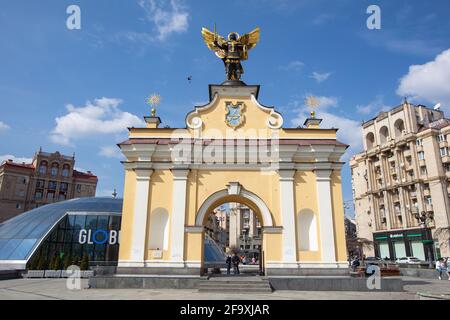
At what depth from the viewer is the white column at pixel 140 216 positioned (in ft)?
54.2

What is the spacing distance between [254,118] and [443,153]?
131 feet

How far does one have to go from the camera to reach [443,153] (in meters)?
46.5

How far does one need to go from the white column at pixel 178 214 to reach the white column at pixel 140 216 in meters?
1.40

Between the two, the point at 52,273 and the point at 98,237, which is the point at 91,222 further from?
the point at 52,273

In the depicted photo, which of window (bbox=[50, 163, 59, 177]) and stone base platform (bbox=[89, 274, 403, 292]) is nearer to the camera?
stone base platform (bbox=[89, 274, 403, 292])

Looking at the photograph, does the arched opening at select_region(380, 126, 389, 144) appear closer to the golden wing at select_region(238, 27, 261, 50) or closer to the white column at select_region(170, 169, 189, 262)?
the golden wing at select_region(238, 27, 261, 50)

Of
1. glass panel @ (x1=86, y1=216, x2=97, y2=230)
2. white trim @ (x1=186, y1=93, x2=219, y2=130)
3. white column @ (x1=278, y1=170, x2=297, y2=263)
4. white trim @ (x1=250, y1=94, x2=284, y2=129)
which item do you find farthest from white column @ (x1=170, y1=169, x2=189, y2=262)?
glass panel @ (x1=86, y1=216, x2=97, y2=230)

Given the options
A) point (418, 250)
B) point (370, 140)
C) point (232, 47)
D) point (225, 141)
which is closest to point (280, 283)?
point (225, 141)

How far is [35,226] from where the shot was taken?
98.4ft

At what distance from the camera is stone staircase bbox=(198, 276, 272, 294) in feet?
46.5

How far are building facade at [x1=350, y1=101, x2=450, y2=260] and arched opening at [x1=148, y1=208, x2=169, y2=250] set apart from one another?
36904 mm

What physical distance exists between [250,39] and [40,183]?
62.2 meters
